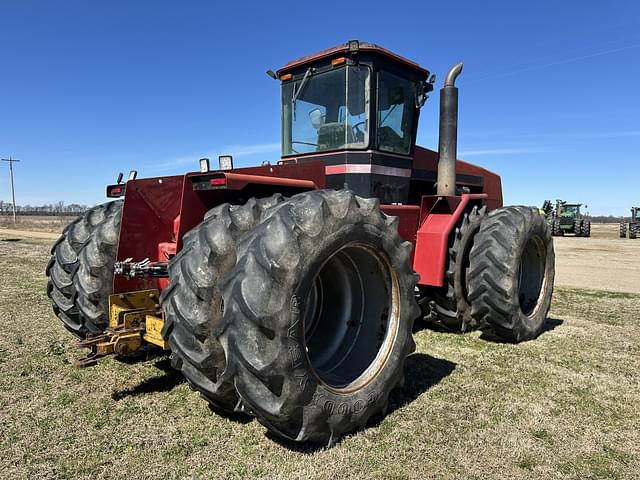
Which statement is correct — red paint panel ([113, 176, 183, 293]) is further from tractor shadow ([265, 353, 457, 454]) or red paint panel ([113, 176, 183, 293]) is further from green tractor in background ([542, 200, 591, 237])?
green tractor in background ([542, 200, 591, 237])

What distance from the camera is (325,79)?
5.02 m

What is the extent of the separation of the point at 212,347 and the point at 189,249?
2.13ft

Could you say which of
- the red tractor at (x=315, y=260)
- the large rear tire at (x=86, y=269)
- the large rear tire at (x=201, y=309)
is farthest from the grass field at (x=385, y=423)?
the large rear tire at (x=86, y=269)

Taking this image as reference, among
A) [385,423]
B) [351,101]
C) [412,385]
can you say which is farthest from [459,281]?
[385,423]

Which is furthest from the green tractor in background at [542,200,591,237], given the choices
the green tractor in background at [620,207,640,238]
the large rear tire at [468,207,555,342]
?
the large rear tire at [468,207,555,342]

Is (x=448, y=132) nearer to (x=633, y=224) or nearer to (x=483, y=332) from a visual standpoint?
(x=483, y=332)

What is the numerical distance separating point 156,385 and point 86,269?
1.20 metres

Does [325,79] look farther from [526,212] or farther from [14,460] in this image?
[14,460]

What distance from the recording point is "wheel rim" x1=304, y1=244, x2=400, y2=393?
369cm

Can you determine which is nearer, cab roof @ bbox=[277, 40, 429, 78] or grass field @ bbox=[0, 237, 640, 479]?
grass field @ bbox=[0, 237, 640, 479]

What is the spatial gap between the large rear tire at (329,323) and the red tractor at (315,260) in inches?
0.4

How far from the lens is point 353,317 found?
13.1 feet

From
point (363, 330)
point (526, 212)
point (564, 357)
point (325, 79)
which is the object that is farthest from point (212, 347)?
point (526, 212)

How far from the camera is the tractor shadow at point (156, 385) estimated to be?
4.01 m
